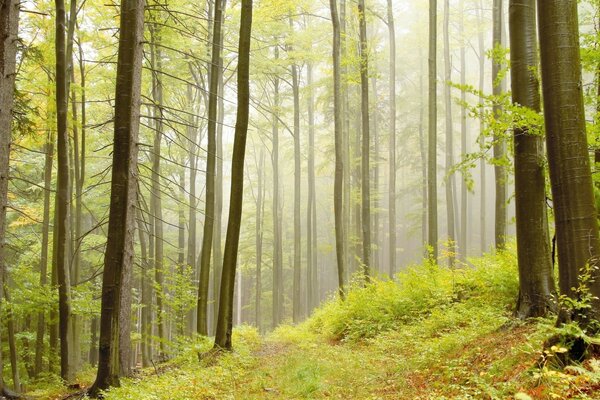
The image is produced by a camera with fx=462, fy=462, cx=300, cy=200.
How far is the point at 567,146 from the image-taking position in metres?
3.98

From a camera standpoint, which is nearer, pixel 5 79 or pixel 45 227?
pixel 5 79

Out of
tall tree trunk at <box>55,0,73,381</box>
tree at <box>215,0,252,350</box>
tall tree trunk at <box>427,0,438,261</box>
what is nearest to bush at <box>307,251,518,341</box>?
tall tree trunk at <box>427,0,438,261</box>

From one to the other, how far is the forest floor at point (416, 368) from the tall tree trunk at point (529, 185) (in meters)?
0.43

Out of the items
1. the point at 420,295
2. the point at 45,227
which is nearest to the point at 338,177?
the point at 420,295

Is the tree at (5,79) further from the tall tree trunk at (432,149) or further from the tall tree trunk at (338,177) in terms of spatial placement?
the tall tree trunk at (432,149)

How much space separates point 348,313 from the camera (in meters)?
11.9

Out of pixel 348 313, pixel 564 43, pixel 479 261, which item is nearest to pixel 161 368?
pixel 348 313

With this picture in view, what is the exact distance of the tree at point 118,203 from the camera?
7047 mm

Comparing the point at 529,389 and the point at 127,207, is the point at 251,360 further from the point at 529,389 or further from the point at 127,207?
Answer: the point at 529,389

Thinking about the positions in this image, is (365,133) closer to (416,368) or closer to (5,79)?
(416,368)

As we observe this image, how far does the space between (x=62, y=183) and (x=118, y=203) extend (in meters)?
4.39

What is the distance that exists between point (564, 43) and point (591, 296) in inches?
85.6

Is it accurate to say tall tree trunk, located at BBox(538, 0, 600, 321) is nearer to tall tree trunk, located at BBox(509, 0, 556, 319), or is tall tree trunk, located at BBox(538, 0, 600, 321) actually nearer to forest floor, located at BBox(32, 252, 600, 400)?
forest floor, located at BBox(32, 252, 600, 400)

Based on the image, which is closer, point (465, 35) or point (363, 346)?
point (363, 346)
